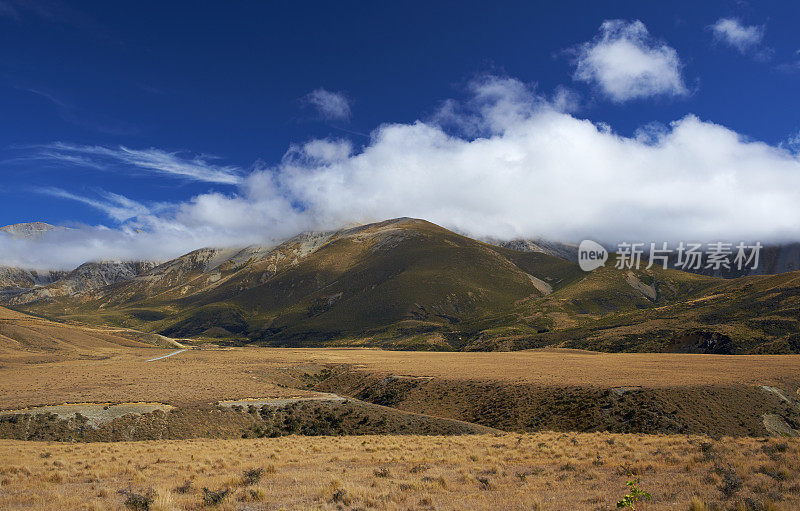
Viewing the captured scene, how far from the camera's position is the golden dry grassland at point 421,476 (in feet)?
43.4

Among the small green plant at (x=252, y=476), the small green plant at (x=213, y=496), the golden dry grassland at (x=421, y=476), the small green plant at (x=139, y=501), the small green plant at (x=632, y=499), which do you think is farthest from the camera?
the small green plant at (x=252, y=476)

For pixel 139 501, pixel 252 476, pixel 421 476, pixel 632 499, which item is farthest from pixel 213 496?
pixel 632 499

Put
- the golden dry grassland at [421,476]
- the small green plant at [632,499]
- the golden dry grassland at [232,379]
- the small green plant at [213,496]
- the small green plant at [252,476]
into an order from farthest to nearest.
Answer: the golden dry grassland at [232,379], the small green plant at [252,476], the small green plant at [213,496], the golden dry grassland at [421,476], the small green plant at [632,499]

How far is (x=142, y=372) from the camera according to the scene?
69.4 meters

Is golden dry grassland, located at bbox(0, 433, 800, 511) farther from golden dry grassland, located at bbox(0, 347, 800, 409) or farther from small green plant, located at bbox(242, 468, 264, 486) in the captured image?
golden dry grassland, located at bbox(0, 347, 800, 409)

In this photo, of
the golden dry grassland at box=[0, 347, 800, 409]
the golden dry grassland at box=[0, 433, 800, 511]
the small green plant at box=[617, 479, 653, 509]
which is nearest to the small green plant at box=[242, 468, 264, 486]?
the golden dry grassland at box=[0, 433, 800, 511]

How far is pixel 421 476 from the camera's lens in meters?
17.2

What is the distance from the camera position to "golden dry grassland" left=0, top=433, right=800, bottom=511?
1323cm

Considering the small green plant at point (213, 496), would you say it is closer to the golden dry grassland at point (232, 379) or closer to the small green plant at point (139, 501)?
the small green plant at point (139, 501)

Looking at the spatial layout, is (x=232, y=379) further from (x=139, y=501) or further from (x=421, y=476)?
(x=139, y=501)

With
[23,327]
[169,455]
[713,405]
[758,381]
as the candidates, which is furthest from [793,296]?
[23,327]

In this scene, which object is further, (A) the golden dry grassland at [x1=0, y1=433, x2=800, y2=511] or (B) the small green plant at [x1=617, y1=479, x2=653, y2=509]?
(A) the golden dry grassland at [x1=0, y1=433, x2=800, y2=511]

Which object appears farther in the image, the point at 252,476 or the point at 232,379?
the point at 232,379

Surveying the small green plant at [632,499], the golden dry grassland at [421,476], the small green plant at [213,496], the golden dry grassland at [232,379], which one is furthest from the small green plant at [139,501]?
the golden dry grassland at [232,379]
